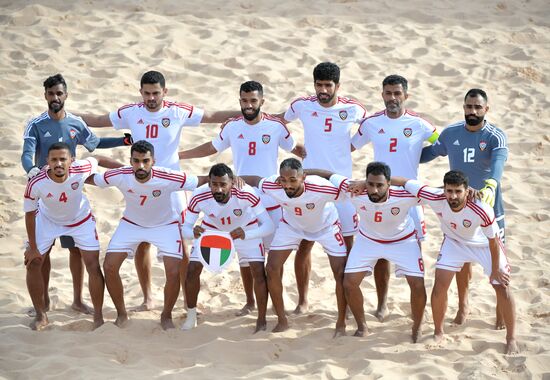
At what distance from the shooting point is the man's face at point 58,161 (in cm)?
873

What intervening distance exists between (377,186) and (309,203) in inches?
27.4

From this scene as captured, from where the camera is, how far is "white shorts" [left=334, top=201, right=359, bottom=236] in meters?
9.17

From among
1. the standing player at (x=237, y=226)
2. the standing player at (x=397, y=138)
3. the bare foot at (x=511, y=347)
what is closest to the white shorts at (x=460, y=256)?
the standing player at (x=397, y=138)

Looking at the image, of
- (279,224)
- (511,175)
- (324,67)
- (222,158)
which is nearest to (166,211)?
(279,224)

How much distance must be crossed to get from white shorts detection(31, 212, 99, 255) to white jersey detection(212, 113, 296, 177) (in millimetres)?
1524

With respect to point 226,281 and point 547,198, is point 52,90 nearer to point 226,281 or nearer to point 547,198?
point 226,281

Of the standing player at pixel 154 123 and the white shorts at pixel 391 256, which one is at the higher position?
the standing player at pixel 154 123

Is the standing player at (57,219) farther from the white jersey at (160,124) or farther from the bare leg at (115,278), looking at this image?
the white jersey at (160,124)

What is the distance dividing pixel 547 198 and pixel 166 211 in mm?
4728

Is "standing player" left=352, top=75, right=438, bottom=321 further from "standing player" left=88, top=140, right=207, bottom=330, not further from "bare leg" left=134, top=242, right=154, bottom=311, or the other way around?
"bare leg" left=134, top=242, right=154, bottom=311

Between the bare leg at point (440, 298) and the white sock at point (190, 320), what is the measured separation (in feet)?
7.21

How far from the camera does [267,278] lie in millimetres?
8875

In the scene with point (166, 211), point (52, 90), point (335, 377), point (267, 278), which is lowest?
point (335, 377)

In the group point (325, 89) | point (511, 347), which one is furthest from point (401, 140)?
point (511, 347)
